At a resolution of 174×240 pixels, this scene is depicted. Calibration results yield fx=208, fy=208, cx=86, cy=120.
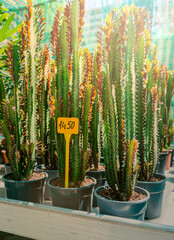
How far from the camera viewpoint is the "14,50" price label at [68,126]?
99cm

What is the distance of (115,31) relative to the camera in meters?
1.02

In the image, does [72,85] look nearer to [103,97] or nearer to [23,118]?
[103,97]

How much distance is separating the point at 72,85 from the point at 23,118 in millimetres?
388

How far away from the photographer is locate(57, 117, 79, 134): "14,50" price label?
989 mm

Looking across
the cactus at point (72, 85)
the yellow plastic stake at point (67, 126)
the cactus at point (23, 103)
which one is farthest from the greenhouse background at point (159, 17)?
the yellow plastic stake at point (67, 126)

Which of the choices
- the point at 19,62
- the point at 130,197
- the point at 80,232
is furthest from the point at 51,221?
the point at 19,62

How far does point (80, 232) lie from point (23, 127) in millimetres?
668

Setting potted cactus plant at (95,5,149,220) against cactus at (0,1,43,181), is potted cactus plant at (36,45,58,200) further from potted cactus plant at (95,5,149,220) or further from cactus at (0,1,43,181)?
potted cactus plant at (95,5,149,220)

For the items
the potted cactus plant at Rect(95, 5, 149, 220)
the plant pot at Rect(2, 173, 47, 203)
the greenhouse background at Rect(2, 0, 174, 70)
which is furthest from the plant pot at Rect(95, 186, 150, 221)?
the greenhouse background at Rect(2, 0, 174, 70)

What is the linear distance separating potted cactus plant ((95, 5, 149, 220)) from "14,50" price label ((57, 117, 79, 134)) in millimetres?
145

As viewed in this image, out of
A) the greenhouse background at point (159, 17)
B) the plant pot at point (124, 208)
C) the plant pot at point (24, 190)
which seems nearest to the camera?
the plant pot at point (124, 208)

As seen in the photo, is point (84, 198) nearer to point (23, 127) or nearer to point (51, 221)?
point (51, 221)

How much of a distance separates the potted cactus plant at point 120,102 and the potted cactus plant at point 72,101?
11 cm

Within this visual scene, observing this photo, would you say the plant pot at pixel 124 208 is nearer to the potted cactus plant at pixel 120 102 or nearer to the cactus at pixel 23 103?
the potted cactus plant at pixel 120 102
